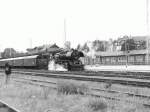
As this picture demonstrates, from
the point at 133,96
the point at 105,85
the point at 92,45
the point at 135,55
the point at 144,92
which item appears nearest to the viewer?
the point at 133,96

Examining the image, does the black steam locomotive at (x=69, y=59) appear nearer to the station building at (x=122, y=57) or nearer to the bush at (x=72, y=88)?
the bush at (x=72, y=88)

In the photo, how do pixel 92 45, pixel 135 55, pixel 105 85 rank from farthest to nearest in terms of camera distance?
pixel 92 45 < pixel 135 55 < pixel 105 85

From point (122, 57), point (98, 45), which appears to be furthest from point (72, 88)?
point (98, 45)

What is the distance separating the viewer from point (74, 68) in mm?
27609

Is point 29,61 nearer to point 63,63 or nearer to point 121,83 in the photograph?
point 63,63

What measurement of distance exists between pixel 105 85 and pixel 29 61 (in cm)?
2294

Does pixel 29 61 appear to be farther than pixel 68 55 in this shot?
Yes

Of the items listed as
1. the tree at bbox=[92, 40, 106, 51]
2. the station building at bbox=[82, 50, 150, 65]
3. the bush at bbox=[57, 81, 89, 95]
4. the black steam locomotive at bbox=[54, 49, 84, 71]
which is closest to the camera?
the bush at bbox=[57, 81, 89, 95]

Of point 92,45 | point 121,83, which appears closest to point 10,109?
point 121,83

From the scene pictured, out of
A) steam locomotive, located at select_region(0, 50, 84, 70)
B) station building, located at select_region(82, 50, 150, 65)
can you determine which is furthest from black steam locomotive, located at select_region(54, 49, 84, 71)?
station building, located at select_region(82, 50, 150, 65)

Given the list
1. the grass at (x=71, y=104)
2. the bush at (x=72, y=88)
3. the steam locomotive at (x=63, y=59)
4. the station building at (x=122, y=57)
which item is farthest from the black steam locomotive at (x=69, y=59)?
the station building at (x=122, y=57)

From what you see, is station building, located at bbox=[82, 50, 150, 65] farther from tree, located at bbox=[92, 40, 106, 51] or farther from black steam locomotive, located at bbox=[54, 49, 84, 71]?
tree, located at bbox=[92, 40, 106, 51]

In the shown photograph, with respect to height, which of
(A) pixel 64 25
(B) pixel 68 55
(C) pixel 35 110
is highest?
(A) pixel 64 25

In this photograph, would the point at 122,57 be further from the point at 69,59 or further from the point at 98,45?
the point at 98,45
